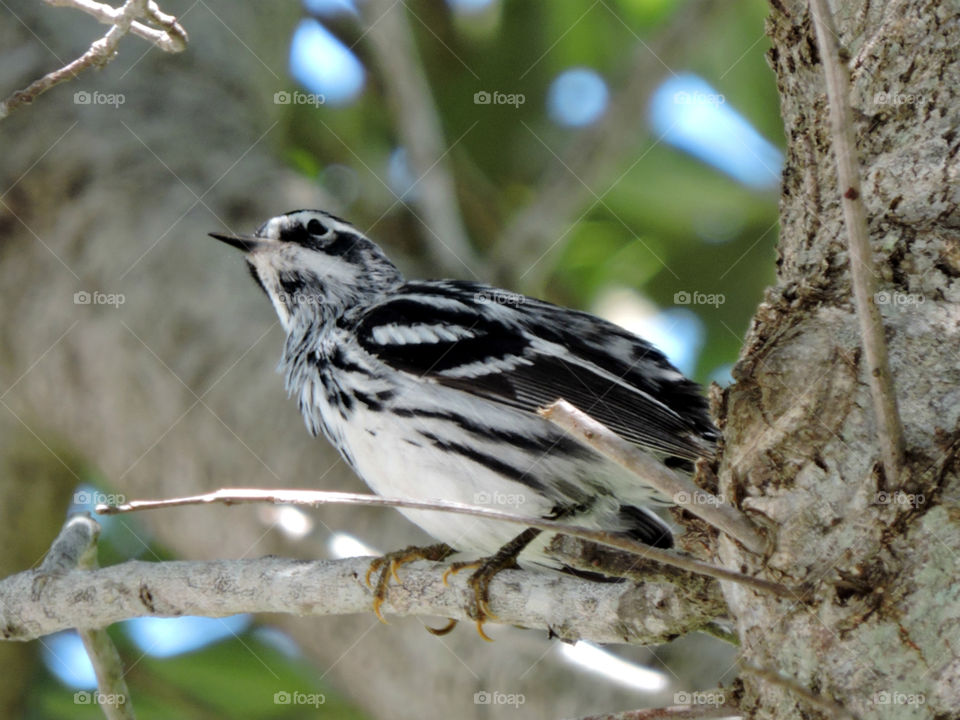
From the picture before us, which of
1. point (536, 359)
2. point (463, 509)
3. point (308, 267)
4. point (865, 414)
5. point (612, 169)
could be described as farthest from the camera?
point (612, 169)

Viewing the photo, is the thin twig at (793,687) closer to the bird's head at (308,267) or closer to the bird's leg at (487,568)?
the bird's leg at (487,568)

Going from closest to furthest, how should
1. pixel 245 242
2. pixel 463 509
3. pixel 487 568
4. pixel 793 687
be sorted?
pixel 793 687, pixel 463 509, pixel 487 568, pixel 245 242

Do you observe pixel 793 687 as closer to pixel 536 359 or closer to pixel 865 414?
pixel 865 414

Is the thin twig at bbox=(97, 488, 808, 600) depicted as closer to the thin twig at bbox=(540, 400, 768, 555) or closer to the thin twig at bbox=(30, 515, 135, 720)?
the thin twig at bbox=(540, 400, 768, 555)

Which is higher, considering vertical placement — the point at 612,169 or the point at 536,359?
the point at 612,169

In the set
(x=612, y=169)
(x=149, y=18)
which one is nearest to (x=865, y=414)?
(x=149, y=18)

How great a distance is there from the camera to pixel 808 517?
6.63ft

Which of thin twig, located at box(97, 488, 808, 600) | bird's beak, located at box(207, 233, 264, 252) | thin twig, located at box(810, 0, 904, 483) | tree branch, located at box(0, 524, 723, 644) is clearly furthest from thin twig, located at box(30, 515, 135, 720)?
thin twig, located at box(810, 0, 904, 483)

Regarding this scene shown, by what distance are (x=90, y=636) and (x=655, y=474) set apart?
1.91m

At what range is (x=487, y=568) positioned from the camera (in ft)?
10.1

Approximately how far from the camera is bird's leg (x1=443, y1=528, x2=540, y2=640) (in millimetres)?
2809

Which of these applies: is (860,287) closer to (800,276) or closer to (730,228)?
(800,276)

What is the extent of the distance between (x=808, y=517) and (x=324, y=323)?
2764 millimetres

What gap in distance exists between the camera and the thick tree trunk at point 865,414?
74.5 inches
